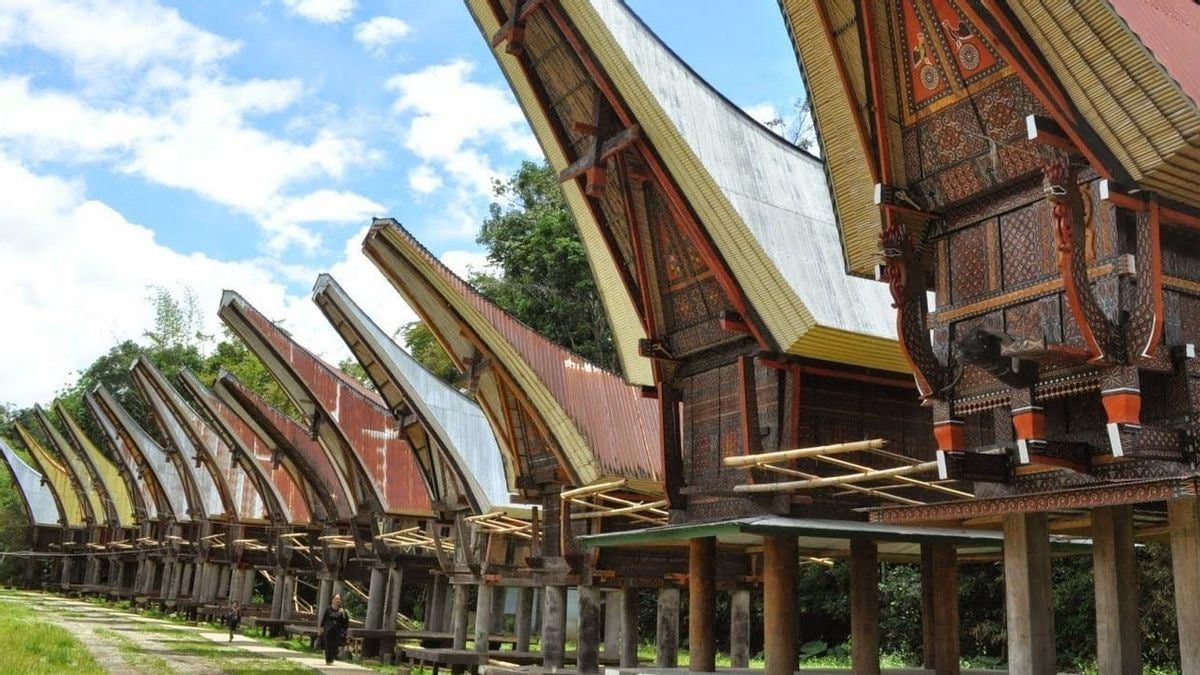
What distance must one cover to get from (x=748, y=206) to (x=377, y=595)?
53.5ft

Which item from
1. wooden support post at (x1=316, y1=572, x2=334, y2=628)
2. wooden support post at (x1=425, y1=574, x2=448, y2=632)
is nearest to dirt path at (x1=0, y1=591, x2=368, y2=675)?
wooden support post at (x1=316, y1=572, x2=334, y2=628)

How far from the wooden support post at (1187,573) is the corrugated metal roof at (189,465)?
32535 mm

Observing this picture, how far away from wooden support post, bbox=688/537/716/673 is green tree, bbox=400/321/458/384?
28976 millimetres

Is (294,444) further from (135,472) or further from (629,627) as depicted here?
(135,472)

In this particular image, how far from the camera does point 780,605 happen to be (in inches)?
484

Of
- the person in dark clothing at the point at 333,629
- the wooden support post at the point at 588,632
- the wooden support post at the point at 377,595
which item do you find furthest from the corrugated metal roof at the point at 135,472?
the wooden support post at the point at 588,632

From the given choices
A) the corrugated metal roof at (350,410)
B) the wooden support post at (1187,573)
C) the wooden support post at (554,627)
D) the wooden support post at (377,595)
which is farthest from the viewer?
the wooden support post at (377,595)

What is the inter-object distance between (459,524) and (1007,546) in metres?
15.0

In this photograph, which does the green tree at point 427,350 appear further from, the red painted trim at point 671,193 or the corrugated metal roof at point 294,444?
the red painted trim at point 671,193

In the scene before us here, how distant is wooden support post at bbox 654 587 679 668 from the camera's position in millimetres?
18297

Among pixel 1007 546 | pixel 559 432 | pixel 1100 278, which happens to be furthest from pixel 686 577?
pixel 1100 278

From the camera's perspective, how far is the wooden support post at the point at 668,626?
60.0 feet

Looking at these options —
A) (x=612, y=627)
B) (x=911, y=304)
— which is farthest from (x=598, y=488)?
(x=612, y=627)

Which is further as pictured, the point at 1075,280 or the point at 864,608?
the point at 864,608
